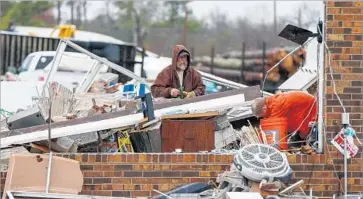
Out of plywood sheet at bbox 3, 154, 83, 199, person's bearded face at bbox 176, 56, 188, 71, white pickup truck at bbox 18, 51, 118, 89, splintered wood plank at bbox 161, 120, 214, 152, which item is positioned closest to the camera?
plywood sheet at bbox 3, 154, 83, 199

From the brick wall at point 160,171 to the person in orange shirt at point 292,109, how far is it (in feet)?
2.34

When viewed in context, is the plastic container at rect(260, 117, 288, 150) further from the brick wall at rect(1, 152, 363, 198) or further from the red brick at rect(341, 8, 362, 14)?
the red brick at rect(341, 8, 362, 14)

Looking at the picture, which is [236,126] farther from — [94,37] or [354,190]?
[94,37]

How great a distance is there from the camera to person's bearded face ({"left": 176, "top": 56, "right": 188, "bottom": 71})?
1173cm

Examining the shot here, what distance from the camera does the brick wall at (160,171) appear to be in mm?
9945

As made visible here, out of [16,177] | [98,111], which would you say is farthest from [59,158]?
[98,111]

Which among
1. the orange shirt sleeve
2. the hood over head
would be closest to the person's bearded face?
the hood over head

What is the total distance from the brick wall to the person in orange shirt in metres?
0.71

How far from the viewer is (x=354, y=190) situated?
32.8 feet

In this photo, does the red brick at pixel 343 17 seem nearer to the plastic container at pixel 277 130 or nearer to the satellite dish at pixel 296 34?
the satellite dish at pixel 296 34

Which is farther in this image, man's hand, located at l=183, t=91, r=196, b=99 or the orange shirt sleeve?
man's hand, located at l=183, t=91, r=196, b=99

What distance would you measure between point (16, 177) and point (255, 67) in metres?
29.7

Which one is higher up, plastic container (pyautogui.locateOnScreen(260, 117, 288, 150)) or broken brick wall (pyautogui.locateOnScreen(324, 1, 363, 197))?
broken brick wall (pyautogui.locateOnScreen(324, 1, 363, 197))

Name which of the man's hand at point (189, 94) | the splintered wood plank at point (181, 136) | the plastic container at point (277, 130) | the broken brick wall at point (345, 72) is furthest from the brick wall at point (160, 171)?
the man's hand at point (189, 94)
